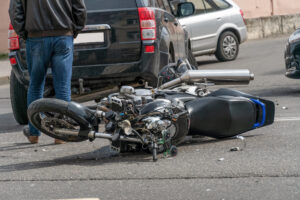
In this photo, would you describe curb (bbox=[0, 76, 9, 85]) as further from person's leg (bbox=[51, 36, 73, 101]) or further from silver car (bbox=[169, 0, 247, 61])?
person's leg (bbox=[51, 36, 73, 101])

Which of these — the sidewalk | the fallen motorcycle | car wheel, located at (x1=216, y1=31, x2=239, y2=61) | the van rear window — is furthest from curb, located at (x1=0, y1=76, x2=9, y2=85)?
the fallen motorcycle

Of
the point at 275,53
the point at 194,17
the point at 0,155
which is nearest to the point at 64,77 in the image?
the point at 0,155

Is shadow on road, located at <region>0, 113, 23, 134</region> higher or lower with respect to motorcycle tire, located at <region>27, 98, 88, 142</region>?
lower

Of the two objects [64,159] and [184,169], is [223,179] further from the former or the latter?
[64,159]

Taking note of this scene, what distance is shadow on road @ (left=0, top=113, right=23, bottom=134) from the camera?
876cm

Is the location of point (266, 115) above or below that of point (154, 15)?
below

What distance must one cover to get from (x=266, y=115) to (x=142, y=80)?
2.17 m

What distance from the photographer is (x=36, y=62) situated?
23.2ft

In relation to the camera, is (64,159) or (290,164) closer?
(290,164)

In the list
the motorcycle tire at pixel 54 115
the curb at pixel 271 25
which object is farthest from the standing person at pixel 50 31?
the curb at pixel 271 25

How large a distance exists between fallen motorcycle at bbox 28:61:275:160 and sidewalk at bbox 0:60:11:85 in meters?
10.7

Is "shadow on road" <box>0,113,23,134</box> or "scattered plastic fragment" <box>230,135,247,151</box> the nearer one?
"scattered plastic fragment" <box>230,135,247,151</box>

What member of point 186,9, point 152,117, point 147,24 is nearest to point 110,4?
point 147,24

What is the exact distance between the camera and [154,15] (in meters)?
8.62
